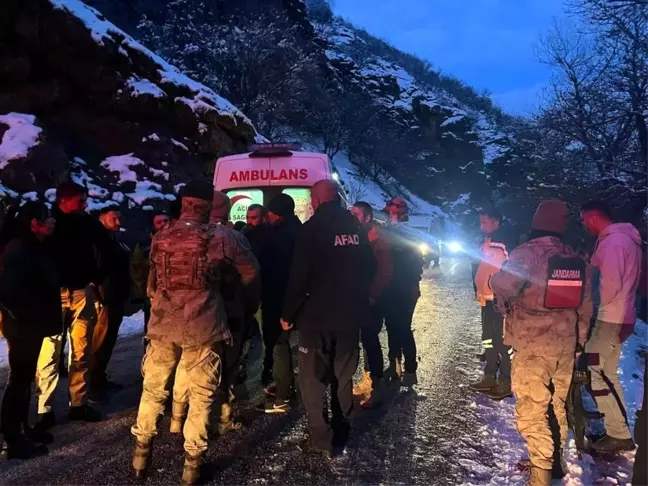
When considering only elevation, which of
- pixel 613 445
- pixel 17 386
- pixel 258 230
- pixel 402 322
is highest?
pixel 258 230

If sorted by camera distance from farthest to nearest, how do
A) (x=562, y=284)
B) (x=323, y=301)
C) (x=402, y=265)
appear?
(x=402, y=265)
(x=323, y=301)
(x=562, y=284)

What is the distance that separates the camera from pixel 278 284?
5.11 m

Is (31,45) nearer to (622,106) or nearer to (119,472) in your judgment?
(119,472)

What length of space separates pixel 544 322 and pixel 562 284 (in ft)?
0.94

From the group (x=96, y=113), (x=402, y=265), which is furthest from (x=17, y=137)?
(x=402, y=265)

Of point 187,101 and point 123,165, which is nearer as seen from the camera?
point 123,165

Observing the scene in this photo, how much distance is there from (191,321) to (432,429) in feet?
8.17

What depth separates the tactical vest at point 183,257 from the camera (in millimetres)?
3422

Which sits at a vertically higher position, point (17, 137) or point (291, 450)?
point (17, 137)

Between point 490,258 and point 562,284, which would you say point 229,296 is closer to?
point 562,284

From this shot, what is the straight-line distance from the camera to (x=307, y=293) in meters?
4.05

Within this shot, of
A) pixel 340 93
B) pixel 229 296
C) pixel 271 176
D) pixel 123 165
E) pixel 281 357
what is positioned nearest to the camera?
pixel 229 296

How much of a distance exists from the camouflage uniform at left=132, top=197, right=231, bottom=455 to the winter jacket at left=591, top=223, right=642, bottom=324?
10.3 feet

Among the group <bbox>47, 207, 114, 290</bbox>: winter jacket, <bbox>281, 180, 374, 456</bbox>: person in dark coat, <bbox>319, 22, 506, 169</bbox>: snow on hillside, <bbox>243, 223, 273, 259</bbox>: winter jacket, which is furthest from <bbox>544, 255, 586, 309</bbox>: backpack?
<bbox>319, 22, 506, 169</bbox>: snow on hillside
